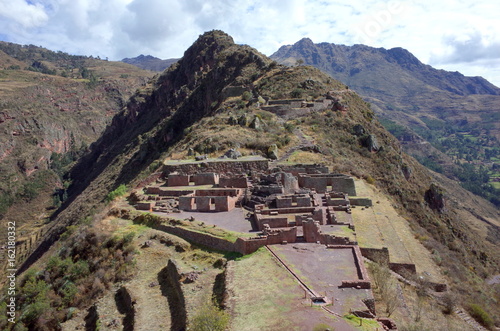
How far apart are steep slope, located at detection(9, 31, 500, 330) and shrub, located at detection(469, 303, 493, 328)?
122 cm

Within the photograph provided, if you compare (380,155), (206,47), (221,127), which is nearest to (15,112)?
(206,47)

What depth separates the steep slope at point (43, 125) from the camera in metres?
95.1

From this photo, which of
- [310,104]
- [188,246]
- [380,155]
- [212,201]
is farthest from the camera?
[310,104]

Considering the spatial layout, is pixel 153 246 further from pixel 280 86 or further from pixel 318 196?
pixel 280 86

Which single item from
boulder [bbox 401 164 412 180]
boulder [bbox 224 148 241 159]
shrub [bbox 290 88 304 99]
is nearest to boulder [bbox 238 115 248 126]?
boulder [bbox 224 148 241 159]

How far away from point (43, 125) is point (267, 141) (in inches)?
4401

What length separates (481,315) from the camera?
16344 mm

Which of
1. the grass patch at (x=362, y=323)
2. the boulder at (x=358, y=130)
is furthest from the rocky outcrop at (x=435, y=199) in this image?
the grass patch at (x=362, y=323)

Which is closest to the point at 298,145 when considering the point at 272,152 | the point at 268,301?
the point at 272,152

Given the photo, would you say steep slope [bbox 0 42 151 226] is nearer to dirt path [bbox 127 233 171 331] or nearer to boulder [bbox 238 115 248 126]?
boulder [bbox 238 115 248 126]

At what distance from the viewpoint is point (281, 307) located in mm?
11438

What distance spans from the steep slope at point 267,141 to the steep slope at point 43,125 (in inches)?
400

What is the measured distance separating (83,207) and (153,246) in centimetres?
4308

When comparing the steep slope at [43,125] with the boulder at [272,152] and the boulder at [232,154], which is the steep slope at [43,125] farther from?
the boulder at [272,152]
